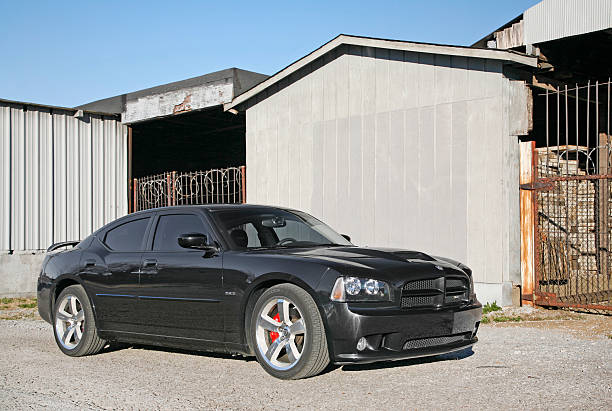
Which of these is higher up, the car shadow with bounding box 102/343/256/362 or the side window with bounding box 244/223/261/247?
the side window with bounding box 244/223/261/247

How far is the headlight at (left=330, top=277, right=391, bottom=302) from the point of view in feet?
18.2

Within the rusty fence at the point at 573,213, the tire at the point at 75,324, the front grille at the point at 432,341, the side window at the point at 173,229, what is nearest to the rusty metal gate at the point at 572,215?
the rusty fence at the point at 573,213

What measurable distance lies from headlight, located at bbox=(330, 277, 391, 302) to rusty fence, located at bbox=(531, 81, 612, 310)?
4.85 metres

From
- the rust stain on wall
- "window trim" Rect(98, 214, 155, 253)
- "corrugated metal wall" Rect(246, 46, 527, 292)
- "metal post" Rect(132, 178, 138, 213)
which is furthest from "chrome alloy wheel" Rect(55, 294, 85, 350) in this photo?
"metal post" Rect(132, 178, 138, 213)

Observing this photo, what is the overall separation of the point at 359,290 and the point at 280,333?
0.76m

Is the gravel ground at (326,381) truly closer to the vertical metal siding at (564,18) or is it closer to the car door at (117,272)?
the car door at (117,272)

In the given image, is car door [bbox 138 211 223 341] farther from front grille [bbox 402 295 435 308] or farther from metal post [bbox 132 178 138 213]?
metal post [bbox 132 178 138 213]

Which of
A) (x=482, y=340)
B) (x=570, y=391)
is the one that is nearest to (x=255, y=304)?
(x=570, y=391)

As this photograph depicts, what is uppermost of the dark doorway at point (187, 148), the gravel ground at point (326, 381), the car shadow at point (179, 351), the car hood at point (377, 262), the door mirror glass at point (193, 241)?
Result: the dark doorway at point (187, 148)

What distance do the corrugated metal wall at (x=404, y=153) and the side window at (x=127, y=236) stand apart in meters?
5.27

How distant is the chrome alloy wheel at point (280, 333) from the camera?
577 cm

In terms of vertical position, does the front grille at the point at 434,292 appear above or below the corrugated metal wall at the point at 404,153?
below

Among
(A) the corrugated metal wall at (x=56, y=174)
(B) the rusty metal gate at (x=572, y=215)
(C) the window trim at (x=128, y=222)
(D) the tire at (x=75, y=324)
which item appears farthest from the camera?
(A) the corrugated metal wall at (x=56, y=174)

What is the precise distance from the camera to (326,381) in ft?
19.0
